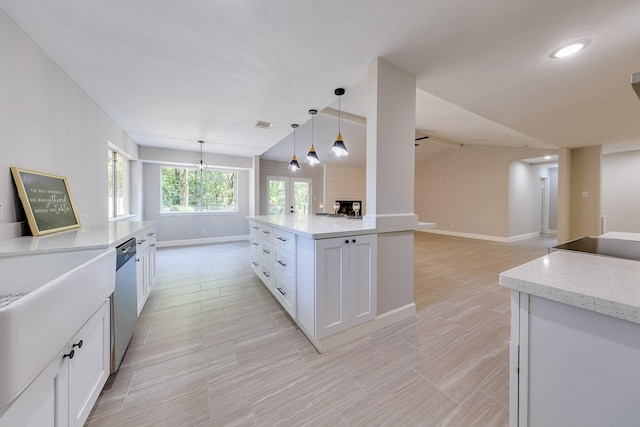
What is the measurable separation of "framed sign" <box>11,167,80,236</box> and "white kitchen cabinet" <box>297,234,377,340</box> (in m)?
1.92

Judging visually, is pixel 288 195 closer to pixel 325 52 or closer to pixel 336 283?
pixel 325 52

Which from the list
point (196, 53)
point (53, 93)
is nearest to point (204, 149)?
point (53, 93)

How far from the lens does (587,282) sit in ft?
2.37

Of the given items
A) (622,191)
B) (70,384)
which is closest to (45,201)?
(70,384)

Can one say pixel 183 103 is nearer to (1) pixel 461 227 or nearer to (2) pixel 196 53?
(2) pixel 196 53

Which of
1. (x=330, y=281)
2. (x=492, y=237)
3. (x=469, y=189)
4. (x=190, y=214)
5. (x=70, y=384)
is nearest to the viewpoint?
(x=70, y=384)

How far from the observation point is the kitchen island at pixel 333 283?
5.78 ft

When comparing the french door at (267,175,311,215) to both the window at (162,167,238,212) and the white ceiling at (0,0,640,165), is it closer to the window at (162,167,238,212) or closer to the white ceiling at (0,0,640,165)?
the window at (162,167,238,212)

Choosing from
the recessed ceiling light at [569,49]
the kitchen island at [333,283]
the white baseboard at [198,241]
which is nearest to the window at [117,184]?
the white baseboard at [198,241]

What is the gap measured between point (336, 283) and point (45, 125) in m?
2.70

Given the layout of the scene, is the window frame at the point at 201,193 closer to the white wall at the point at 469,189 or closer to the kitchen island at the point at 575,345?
the white wall at the point at 469,189

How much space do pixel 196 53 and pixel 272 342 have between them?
8.24 ft

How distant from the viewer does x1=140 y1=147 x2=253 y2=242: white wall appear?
5.50m

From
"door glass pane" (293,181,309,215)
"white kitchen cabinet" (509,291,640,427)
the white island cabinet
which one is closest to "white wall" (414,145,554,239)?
"door glass pane" (293,181,309,215)
